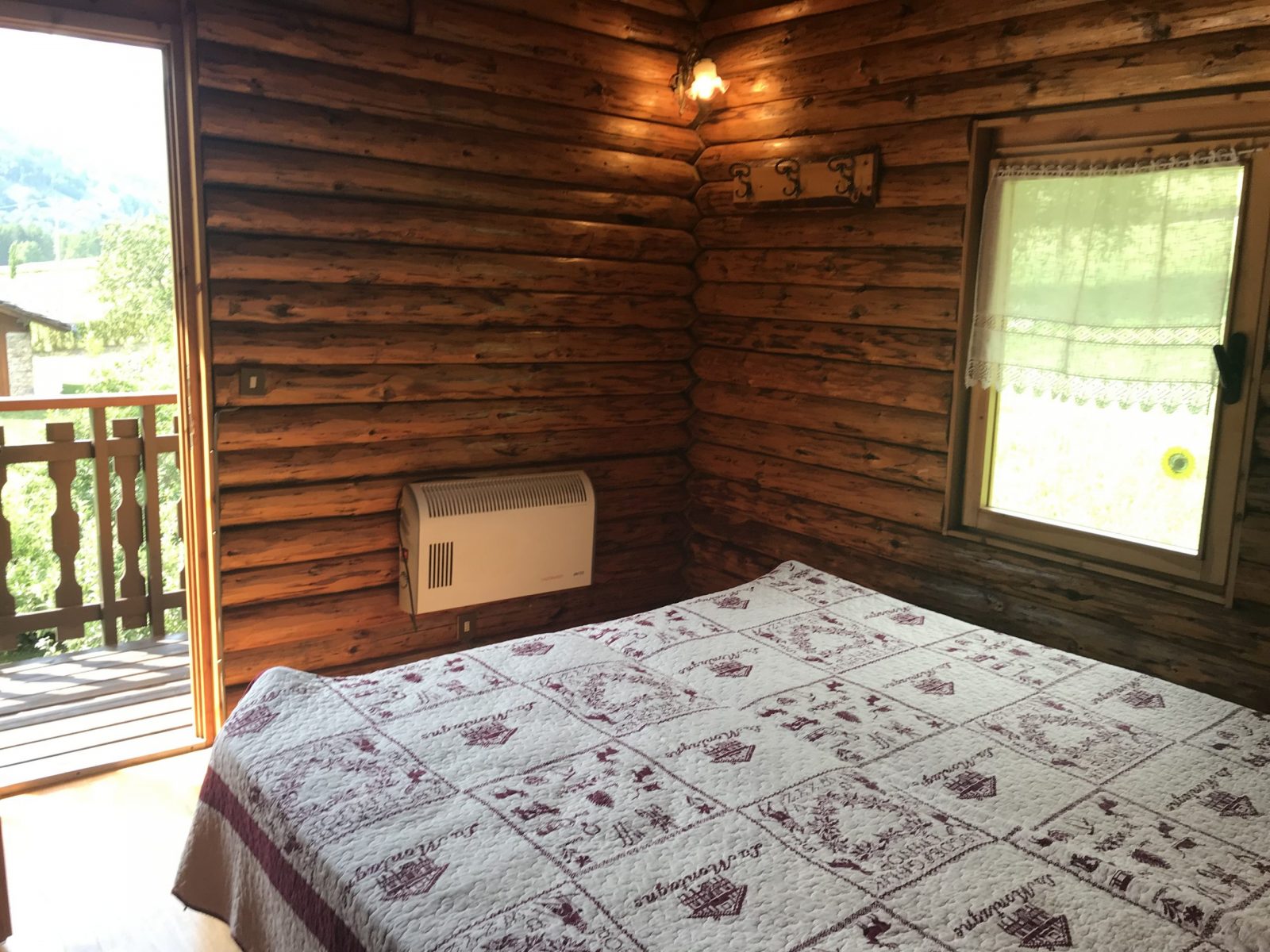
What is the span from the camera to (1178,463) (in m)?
2.75

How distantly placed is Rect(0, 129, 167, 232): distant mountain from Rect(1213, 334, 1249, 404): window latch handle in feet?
10.4

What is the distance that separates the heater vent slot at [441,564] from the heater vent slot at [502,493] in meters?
0.12

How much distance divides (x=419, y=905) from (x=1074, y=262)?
248 centimetres

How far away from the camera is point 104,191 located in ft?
10.7

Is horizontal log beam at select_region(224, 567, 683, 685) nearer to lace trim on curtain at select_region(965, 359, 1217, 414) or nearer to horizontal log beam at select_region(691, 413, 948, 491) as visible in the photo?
horizontal log beam at select_region(691, 413, 948, 491)

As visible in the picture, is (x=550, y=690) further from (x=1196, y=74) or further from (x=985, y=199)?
(x=1196, y=74)

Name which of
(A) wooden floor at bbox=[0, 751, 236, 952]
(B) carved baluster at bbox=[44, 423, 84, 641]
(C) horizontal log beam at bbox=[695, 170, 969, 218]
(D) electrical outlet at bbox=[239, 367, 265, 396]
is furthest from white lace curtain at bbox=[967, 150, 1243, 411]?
(B) carved baluster at bbox=[44, 423, 84, 641]

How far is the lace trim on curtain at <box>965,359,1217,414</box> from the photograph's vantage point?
104 inches

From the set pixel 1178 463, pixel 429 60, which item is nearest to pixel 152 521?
pixel 429 60

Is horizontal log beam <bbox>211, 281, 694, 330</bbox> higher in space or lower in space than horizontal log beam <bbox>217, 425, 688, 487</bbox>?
higher

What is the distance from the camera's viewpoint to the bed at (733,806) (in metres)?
1.58

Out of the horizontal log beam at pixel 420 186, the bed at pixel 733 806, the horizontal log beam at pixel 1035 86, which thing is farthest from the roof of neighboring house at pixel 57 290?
the horizontal log beam at pixel 1035 86

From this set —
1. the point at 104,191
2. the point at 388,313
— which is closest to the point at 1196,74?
the point at 388,313

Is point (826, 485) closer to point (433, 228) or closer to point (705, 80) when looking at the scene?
point (705, 80)
